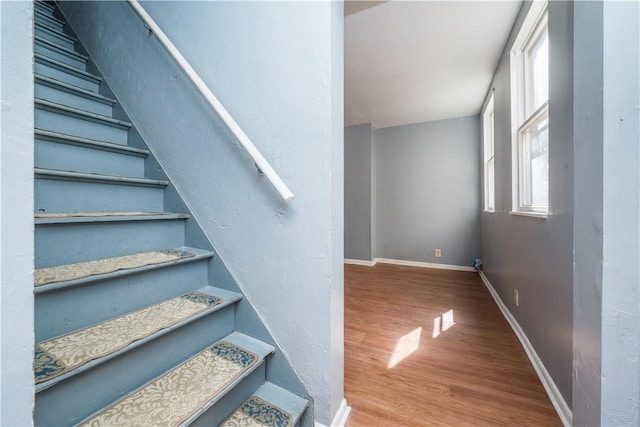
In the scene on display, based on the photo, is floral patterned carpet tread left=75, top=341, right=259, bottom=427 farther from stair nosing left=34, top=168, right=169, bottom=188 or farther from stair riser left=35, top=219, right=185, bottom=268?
stair nosing left=34, top=168, right=169, bottom=188

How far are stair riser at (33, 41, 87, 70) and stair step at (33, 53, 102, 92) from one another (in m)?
0.16

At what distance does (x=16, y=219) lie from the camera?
401 millimetres

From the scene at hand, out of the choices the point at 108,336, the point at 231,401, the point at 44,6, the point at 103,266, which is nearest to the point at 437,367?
the point at 231,401

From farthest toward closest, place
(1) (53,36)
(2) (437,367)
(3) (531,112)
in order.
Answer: (3) (531,112) < (1) (53,36) < (2) (437,367)

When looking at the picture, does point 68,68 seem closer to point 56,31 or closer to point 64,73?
point 64,73

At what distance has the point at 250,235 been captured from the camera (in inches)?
45.4

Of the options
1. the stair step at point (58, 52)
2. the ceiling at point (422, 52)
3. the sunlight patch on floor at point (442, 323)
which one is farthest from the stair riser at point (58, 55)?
the sunlight patch on floor at point (442, 323)

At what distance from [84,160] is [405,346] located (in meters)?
2.29

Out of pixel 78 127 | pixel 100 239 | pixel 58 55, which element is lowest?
pixel 100 239

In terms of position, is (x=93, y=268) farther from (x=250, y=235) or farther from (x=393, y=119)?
(x=393, y=119)

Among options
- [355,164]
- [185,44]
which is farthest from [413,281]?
[185,44]

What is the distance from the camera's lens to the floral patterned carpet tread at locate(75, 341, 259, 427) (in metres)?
0.73

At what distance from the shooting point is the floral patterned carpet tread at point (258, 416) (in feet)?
2.96

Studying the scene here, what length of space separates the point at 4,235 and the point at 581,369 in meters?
1.56
